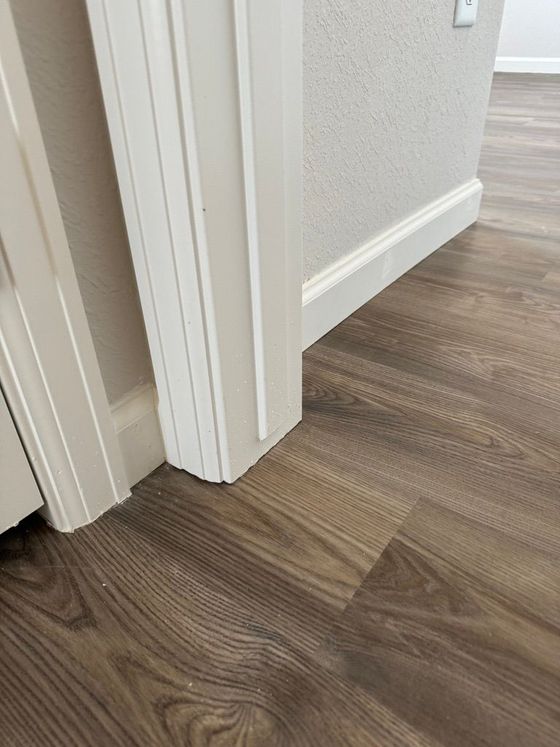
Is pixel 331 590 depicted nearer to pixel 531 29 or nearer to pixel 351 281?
pixel 351 281

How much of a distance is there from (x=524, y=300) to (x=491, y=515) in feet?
2.04

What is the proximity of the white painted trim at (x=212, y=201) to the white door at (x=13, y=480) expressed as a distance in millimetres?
170

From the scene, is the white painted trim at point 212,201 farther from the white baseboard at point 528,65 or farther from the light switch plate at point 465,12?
the white baseboard at point 528,65

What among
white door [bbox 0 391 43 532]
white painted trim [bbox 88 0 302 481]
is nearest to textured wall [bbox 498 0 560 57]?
white painted trim [bbox 88 0 302 481]

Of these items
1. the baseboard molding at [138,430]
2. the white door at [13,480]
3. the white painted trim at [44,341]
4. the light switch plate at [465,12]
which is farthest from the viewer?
the light switch plate at [465,12]

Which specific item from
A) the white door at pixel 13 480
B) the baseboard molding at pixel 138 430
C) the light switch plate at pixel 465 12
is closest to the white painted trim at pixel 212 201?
the baseboard molding at pixel 138 430

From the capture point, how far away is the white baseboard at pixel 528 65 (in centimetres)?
407

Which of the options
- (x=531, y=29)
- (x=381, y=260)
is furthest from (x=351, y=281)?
(x=531, y=29)

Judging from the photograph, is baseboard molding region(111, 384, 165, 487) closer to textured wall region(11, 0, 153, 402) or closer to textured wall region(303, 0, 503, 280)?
textured wall region(11, 0, 153, 402)

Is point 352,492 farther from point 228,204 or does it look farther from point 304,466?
point 228,204

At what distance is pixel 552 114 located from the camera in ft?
9.21

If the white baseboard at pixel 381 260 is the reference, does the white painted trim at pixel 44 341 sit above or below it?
above

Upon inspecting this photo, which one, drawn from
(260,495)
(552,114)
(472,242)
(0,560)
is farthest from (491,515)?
(552,114)

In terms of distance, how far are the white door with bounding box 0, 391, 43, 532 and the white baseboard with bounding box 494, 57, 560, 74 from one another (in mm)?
4511
